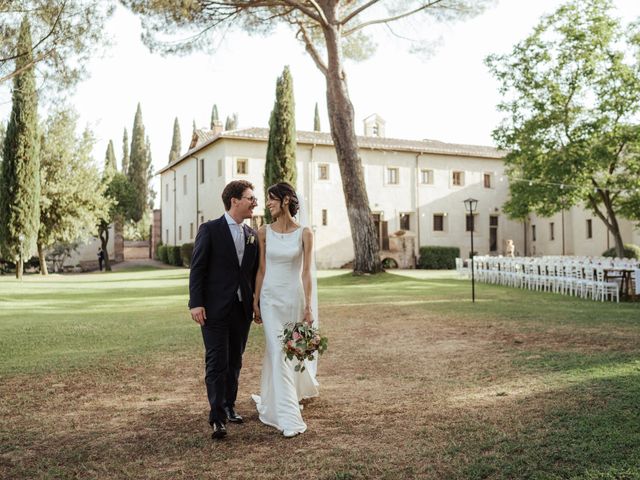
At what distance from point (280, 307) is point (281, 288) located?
138mm

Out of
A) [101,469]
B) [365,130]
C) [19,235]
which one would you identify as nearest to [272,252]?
[101,469]

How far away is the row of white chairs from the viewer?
13781 millimetres

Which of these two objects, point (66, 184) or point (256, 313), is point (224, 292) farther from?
point (66, 184)

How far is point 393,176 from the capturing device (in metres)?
33.8

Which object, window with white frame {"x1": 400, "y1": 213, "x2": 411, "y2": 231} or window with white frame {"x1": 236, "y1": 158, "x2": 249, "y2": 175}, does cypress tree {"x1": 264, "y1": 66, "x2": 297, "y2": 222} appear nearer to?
window with white frame {"x1": 236, "y1": 158, "x2": 249, "y2": 175}

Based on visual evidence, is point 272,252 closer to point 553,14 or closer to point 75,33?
point 75,33

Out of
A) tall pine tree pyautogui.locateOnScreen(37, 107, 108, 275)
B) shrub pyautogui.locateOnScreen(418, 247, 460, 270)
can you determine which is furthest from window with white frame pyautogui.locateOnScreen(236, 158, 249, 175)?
shrub pyautogui.locateOnScreen(418, 247, 460, 270)

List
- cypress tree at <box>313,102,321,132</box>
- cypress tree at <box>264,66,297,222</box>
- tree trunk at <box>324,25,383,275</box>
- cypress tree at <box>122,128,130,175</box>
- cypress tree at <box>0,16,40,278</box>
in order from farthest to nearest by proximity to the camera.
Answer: cypress tree at <box>122,128,130,175</box> < cypress tree at <box>313,102,321,132</box> < cypress tree at <box>264,66,297,222</box> < cypress tree at <box>0,16,40,278</box> < tree trunk at <box>324,25,383,275</box>

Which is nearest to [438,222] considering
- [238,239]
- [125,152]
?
[238,239]

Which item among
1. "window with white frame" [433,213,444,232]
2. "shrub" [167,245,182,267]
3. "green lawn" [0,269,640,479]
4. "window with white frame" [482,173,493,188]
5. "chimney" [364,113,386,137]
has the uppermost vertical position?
"chimney" [364,113,386,137]

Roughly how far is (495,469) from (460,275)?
20180 mm

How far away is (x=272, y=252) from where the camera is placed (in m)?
4.24

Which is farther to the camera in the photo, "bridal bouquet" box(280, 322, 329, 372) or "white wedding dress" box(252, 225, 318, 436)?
"white wedding dress" box(252, 225, 318, 436)

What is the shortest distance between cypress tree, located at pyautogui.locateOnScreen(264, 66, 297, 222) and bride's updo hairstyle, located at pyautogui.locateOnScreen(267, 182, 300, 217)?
24.1 meters
